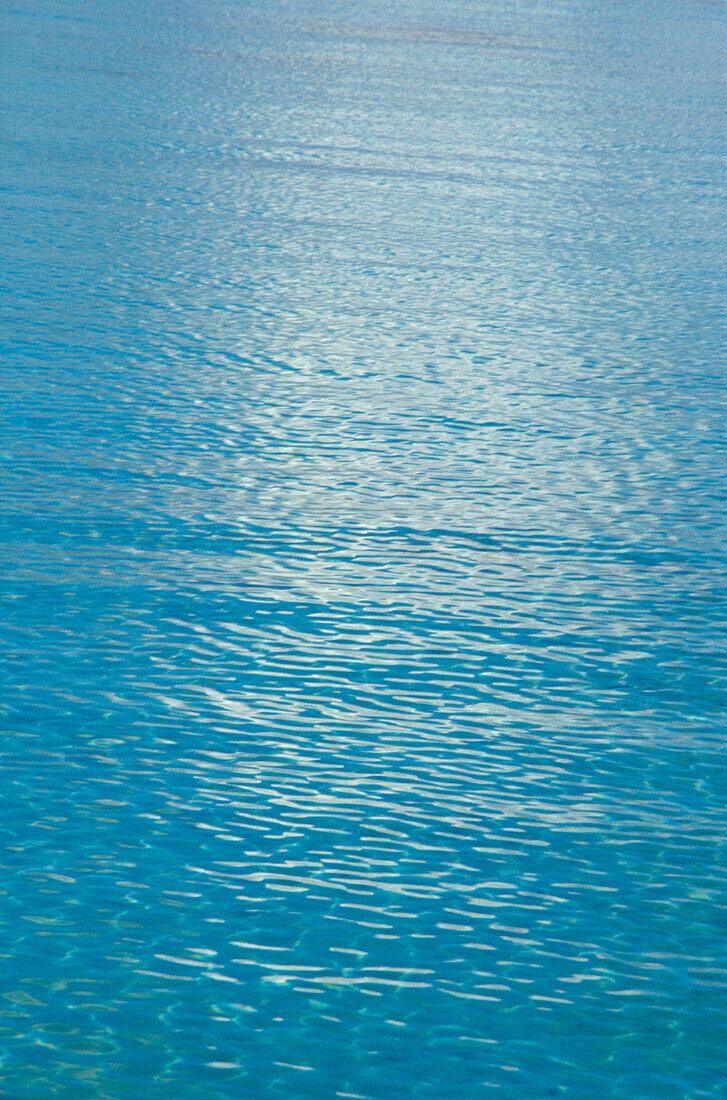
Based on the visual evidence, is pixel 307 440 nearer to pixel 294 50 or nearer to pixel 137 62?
pixel 137 62

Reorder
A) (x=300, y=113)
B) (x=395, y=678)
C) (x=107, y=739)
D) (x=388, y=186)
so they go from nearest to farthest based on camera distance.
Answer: (x=107, y=739) → (x=395, y=678) → (x=388, y=186) → (x=300, y=113)

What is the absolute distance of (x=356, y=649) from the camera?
313 cm

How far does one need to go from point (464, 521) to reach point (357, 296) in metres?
2.34

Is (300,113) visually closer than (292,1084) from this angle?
No

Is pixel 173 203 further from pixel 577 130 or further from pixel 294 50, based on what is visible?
pixel 294 50

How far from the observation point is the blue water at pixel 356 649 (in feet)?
6.84

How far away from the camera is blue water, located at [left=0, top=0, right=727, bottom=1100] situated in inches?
82.0

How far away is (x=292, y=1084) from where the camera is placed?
1.94 meters

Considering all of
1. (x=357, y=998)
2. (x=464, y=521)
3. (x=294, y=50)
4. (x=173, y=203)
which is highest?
(x=294, y=50)

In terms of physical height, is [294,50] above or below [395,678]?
above

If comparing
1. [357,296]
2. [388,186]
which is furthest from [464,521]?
[388,186]

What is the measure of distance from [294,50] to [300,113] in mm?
3712

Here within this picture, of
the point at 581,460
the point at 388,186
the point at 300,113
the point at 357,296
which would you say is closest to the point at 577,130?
the point at 300,113

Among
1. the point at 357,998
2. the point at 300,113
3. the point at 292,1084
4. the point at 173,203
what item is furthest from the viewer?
the point at 300,113
